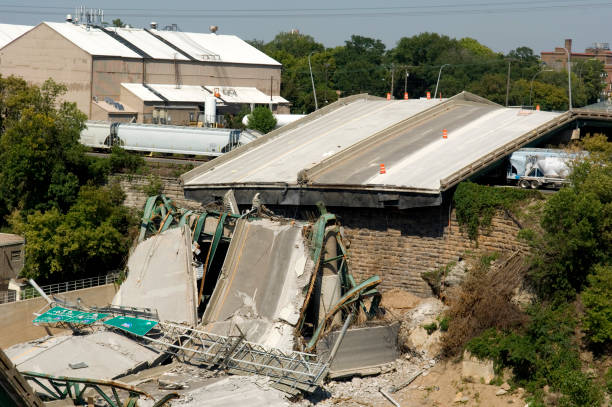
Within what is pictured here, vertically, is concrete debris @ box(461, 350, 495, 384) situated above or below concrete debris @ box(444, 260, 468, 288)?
below

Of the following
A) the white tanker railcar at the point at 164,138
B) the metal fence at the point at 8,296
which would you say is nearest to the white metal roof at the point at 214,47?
the white tanker railcar at the point at 164,138

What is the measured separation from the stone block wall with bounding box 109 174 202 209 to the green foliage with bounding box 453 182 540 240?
1545 cm

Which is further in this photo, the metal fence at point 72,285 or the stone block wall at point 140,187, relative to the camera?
the stone block wall at point 140,187

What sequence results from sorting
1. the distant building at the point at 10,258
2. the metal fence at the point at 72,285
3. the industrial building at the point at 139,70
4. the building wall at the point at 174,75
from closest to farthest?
the metal fence at the point at 72,285, the distant building at the point at 10,258, the industrial building at the point at 139,70, the building wall at the point at 174,75

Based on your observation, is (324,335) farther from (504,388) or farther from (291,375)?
(504,388)

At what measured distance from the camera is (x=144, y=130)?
165 ft

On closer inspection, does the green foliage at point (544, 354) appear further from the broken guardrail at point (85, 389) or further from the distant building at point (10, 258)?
the distant building at point (10, 258)

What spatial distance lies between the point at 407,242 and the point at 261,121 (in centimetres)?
2657

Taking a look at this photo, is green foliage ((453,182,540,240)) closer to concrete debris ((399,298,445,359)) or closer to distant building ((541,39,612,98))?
concrete debris ((399,298,445,359))

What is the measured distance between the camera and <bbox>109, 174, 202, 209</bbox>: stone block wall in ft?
138

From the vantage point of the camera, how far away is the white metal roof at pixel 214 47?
2862 inches

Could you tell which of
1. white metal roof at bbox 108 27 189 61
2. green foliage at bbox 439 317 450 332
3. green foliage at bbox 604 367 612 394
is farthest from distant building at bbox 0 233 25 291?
white metal roof at bbox 108 27 189 61

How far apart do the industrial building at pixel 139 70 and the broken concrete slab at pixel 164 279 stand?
1168 inches

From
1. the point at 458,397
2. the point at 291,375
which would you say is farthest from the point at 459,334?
the point at 291,375
